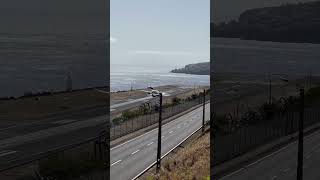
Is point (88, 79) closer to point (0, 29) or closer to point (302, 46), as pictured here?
point (0, 29)

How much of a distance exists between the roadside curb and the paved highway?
5.23 meters

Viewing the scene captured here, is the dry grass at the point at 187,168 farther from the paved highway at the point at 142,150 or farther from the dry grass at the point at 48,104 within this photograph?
the dry grass at the point at 48,104

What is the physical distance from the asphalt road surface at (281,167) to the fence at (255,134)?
1655mm

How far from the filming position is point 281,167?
99.5 ft

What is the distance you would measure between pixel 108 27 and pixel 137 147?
2985 centimetres

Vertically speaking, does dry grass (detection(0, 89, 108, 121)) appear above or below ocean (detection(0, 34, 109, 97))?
below

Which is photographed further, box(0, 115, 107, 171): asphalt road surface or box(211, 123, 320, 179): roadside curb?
box(211, 123, 320, 179): roadside curb

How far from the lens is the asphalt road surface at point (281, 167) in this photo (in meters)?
28.0

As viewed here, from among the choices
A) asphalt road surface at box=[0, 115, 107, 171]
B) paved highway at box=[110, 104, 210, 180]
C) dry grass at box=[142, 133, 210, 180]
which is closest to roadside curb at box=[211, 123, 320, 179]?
dry grass at box=[142, 133, 210, 180]

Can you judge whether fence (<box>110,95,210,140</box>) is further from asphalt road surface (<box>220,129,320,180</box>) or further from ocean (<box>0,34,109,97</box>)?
ocean (<box>0,34,109,97</box>)

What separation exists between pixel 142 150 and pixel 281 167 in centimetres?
1534

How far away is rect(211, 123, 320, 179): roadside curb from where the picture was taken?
2862 centimetres

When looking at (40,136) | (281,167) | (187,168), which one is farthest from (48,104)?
(281,167)

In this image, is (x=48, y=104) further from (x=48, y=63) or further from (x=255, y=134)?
(x=255, y=134)
